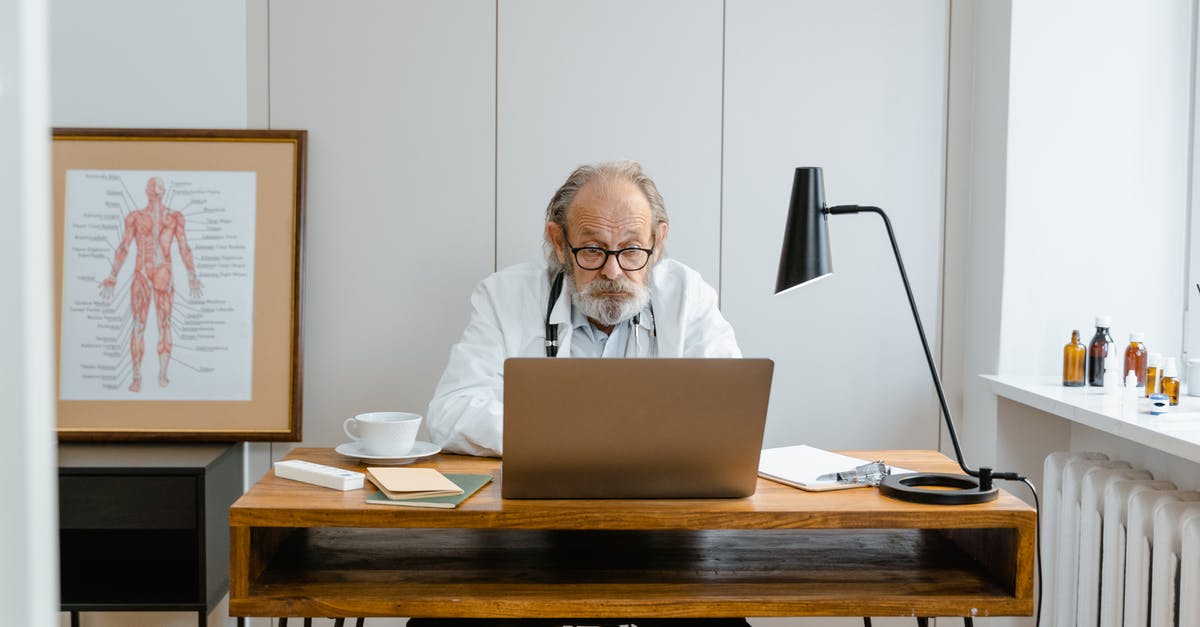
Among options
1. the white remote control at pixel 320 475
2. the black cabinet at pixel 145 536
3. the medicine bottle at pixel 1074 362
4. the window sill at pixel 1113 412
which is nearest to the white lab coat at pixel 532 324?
the white remote control at pixel 320 475

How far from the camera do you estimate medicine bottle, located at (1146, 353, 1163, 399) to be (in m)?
2.47

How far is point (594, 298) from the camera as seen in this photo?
251 centimetres

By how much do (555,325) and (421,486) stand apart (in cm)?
96

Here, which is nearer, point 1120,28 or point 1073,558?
point 1073,558

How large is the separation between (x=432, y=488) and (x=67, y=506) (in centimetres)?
139

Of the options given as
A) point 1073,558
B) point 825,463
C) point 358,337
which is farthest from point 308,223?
point 1073,558

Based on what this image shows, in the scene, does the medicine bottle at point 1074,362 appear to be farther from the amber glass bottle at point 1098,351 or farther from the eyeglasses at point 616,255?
the eyeglasses at point 616,255

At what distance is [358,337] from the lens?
3090 millimetres

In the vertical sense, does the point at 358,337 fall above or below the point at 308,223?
below

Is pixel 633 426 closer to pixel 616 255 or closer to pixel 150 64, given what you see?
pixel 616 255

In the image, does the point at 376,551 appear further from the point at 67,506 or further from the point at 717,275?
the point at 717,275

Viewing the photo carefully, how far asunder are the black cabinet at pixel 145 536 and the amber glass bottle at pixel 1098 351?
7.70 feet

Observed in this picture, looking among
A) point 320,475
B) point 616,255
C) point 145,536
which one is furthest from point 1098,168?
point 145,536

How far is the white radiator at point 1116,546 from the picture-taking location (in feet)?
6.73
